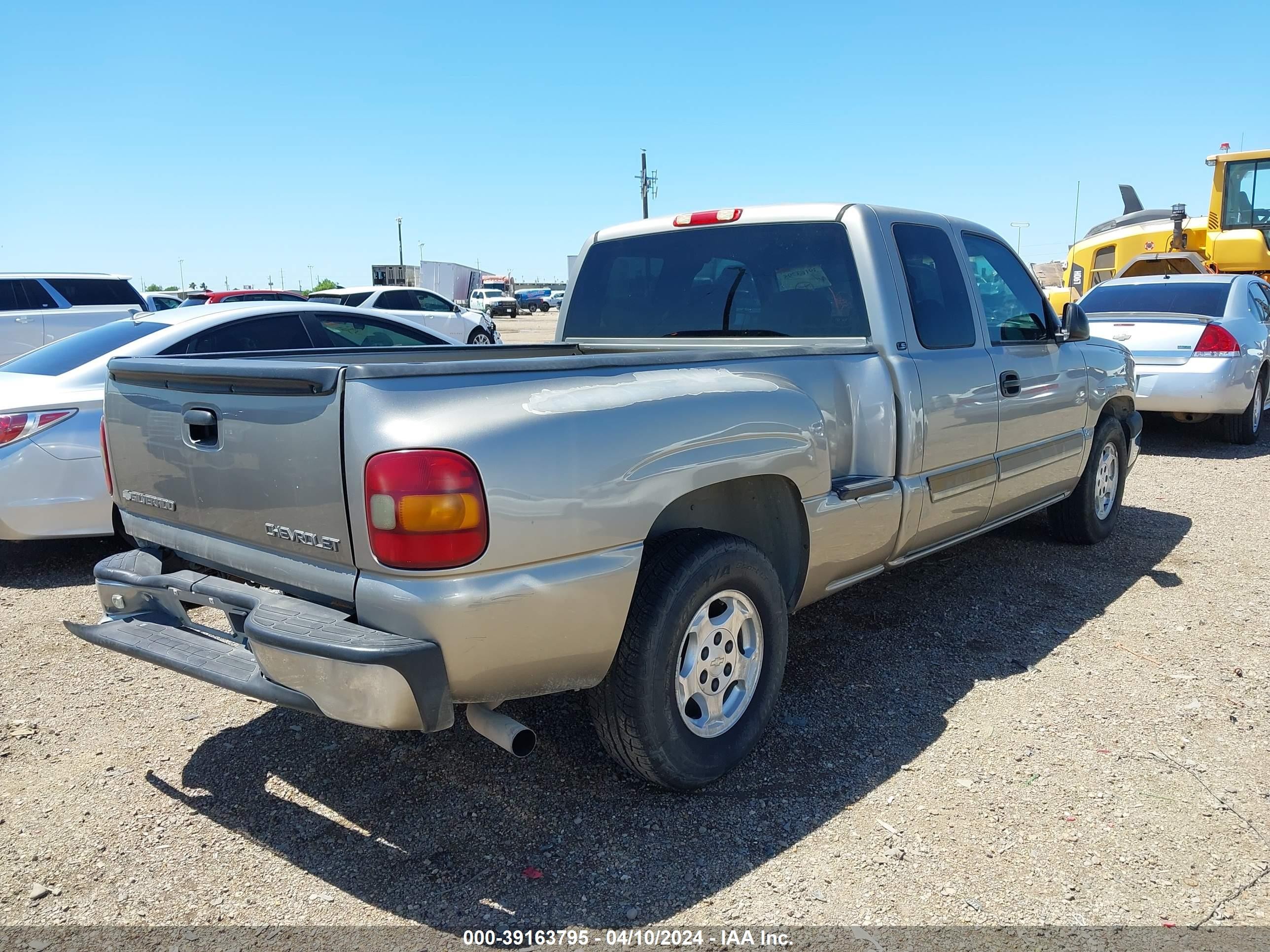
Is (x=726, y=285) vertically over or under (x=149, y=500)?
over

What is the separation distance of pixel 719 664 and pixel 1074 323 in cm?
311

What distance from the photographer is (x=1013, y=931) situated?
8.09 ft

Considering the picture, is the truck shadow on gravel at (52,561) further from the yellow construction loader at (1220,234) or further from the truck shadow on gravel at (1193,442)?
the yellow construction loader at (1220,234)

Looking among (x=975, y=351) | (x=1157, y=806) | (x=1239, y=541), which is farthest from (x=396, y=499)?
(x=1239, y=541)

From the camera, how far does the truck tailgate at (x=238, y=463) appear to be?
2.53 metres

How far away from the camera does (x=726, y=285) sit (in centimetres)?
436

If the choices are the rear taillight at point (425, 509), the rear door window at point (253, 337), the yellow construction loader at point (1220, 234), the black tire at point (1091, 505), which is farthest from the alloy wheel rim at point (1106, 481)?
the yellow construction loader at point (1220, 234)

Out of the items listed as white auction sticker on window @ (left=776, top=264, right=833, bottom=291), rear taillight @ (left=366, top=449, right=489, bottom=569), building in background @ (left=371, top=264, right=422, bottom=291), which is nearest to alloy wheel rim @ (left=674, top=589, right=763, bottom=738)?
rear taillight @ (left=366, top=449, right=489, bottom=569)

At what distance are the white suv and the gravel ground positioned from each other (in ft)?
35.0

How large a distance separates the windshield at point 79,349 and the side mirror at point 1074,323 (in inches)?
206

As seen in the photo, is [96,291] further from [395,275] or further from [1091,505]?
[395,275]

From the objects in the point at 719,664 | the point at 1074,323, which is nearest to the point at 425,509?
the point at 719,664

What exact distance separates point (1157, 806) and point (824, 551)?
1.33m

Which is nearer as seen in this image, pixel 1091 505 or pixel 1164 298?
pixel 1091 505
